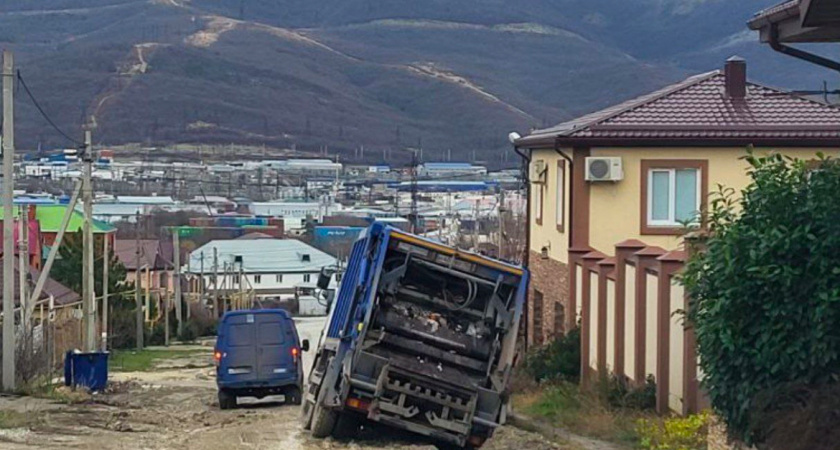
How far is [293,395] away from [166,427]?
26.0ft

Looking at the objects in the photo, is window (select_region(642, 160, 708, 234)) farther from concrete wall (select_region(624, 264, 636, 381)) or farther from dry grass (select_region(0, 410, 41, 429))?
dry grass (select_region(0, 410, 41, 429))

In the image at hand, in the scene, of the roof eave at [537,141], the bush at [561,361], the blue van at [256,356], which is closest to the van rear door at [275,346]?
the blue van at [256,356]

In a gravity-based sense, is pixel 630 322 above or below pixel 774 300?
below

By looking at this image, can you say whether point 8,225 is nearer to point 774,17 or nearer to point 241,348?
point 241,348

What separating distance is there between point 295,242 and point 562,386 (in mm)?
80078

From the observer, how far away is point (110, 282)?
64.8 metres

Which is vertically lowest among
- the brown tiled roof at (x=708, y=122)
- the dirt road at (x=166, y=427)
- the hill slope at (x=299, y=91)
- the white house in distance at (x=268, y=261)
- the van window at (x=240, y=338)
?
the white house in distance at (x=268, y=261)

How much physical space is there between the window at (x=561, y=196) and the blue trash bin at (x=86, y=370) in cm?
1052

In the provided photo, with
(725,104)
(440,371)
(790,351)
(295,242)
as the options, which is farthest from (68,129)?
(790,351)

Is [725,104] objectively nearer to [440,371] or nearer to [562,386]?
[562,386]

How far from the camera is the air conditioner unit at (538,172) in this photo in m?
34.1

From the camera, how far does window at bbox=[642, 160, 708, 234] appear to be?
29469 millimetres

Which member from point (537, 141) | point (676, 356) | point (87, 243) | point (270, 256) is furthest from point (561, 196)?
point (270, 256)

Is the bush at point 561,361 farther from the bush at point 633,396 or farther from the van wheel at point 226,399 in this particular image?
the van wheel at point 226,399
